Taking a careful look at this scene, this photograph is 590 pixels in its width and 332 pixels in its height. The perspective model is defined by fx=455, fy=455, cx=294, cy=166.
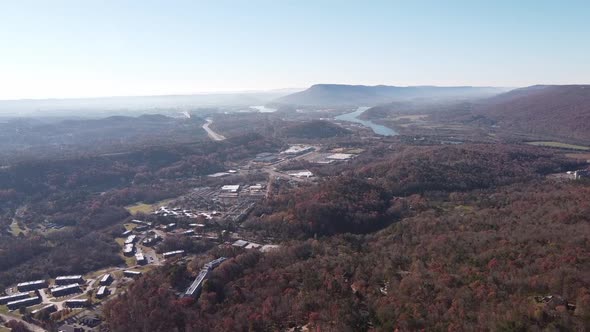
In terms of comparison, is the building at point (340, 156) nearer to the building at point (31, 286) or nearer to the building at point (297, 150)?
the building at point (297, 150)

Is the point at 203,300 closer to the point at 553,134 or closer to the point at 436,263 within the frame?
the point at 436,263

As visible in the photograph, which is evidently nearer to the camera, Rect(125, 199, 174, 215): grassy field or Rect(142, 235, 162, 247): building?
Rect(142, 235, 162, 247): building

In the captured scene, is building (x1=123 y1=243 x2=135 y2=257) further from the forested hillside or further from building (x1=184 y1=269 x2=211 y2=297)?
building (x1=184 y1=269 x2=211 y2=297)

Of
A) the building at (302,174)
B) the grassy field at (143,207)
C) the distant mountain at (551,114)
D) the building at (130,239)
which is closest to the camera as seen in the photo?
the building at (130,239)

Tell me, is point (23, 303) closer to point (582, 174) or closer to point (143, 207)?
point (143, 207)

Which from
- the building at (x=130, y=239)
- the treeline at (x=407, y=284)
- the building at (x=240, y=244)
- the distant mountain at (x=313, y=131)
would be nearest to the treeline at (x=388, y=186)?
the building at (x=240, y=244)

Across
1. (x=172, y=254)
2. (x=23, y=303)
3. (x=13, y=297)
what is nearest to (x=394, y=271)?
(x=172, y=254)

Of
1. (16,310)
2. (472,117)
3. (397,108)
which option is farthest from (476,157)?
(397,108)

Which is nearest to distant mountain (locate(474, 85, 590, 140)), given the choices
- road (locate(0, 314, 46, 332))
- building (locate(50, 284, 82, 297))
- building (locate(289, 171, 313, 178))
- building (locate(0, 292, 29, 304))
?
building (locate(289, 171, 313, 178))
